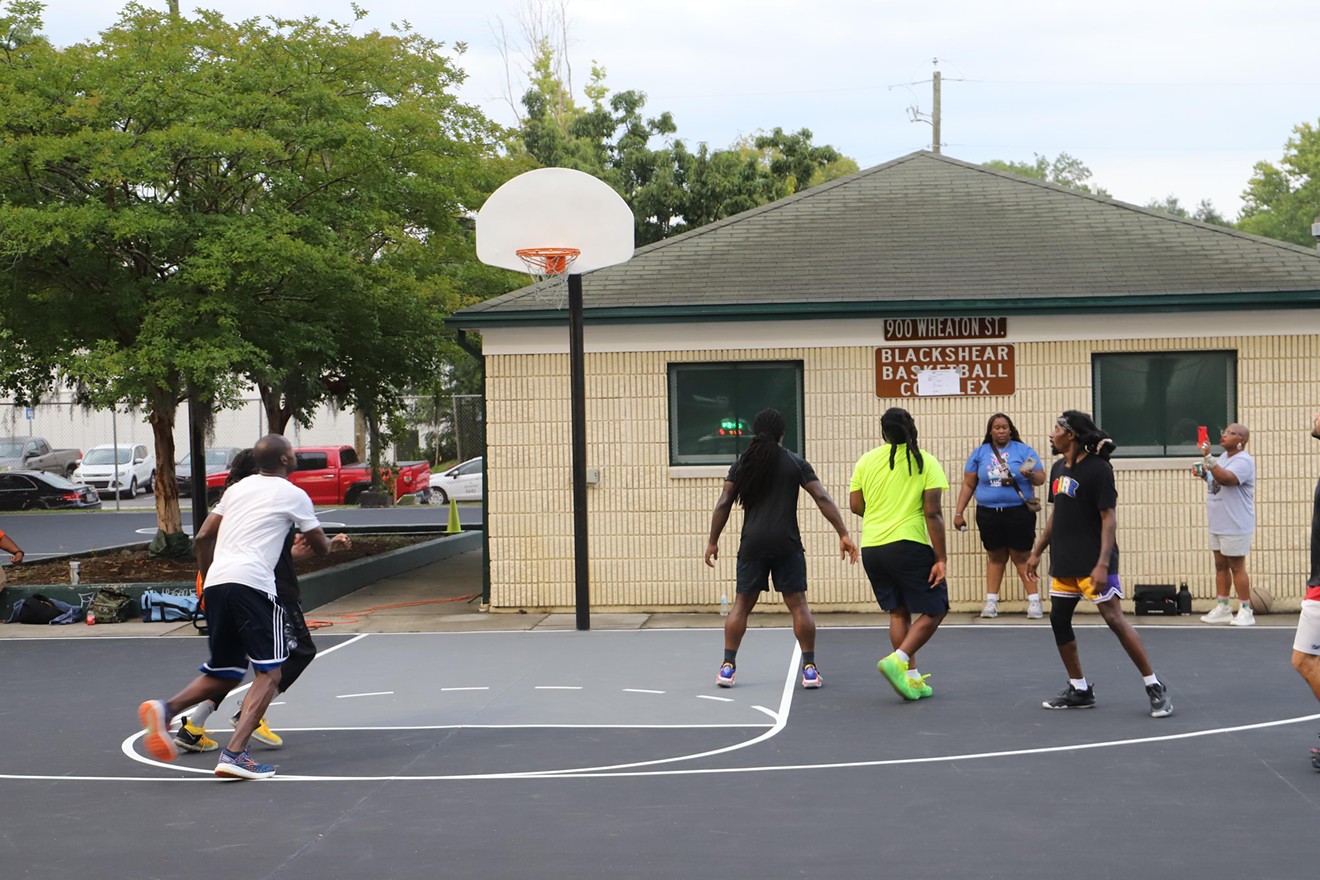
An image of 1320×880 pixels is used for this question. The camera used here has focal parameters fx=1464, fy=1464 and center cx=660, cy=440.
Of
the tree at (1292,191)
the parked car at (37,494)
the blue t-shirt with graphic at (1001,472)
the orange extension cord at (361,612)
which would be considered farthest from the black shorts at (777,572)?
the tree at (1292,191)

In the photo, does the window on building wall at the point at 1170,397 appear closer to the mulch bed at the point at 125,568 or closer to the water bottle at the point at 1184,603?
the water bottle at the point at 1184,603

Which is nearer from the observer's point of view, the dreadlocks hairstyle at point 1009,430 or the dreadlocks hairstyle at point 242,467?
the dreadlocks hairstyle at point 242,467

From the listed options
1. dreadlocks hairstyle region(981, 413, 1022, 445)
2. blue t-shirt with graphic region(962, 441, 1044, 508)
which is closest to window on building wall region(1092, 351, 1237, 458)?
dreadlocks hairstyle region(981, 413, 1022, 445)

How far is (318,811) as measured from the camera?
7.17m

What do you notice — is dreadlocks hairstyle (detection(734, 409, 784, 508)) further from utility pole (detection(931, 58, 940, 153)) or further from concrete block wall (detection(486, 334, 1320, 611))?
utility pole (detection(931, 58, 940, 153))

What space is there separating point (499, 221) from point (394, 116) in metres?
4.92

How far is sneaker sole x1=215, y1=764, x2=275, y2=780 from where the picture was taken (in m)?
7.80

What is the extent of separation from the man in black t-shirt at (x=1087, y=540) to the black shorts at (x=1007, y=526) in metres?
4.43

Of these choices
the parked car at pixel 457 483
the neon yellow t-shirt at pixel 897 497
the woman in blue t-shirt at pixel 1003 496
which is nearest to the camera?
the neon yellow t-shirt at pixel 897 497

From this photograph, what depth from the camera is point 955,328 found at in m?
14.2

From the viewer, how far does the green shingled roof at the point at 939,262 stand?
14.0m

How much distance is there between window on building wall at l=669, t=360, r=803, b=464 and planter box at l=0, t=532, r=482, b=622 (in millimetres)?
4466

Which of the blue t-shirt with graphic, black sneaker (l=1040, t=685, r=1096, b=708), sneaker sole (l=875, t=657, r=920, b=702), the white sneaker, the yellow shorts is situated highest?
the blue t-shirt with graphic

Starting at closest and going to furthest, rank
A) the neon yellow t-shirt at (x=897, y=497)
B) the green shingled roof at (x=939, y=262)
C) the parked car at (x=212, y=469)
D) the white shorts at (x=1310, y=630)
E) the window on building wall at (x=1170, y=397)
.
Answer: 1. the white shorts at (x=1310, y=630)
2. the neon yellow t-shirt at (x=897, y=497)
3. the green shingled roof at (x=939, y=262)
4. the window on building wall at (x=1170, y=397)
5. the parked car at (x=212, y=469)
